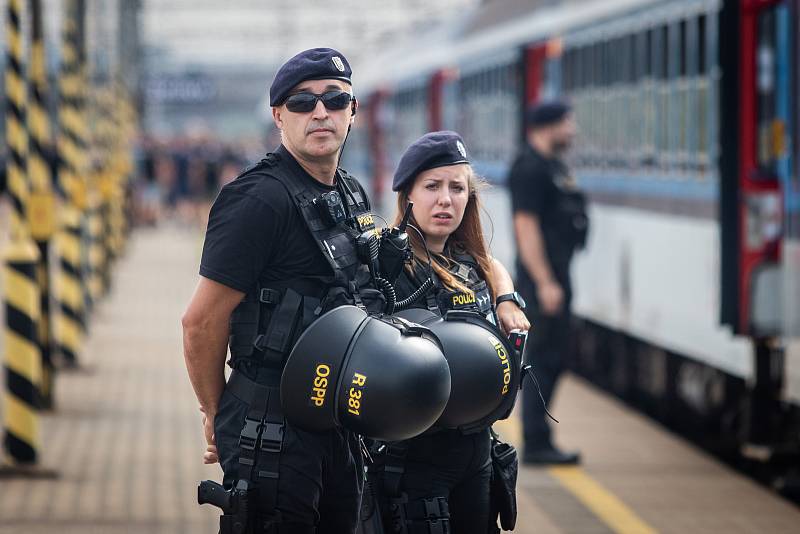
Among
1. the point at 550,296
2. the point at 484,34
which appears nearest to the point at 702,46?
the point at 550,296

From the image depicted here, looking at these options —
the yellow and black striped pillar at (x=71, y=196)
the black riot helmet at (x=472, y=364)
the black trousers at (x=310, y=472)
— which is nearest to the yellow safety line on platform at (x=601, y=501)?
the black riot helmet at (x=472, y=364)

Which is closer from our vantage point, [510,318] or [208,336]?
[208,336]

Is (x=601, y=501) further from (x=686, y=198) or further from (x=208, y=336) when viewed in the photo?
(x=208, y=336)

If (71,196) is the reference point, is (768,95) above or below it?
above

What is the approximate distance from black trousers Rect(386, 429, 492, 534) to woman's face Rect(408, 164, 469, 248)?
Result: 600 millimetres

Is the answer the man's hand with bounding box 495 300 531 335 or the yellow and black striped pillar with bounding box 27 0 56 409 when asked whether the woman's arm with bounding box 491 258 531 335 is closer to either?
the man's hand with bounding box 495 300 531 335

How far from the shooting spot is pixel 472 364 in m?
4.95

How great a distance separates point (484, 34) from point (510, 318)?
47.8 feet

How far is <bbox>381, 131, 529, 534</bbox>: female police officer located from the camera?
527 centimetres

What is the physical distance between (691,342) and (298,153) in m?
6.13

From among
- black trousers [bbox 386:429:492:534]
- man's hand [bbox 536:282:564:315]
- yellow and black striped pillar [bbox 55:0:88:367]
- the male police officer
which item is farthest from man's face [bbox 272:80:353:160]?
yellow and black striped pillar [bbox 55:0:88:367]

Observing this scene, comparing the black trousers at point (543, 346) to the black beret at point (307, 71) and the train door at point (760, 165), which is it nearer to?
the train door at point (760, 165)

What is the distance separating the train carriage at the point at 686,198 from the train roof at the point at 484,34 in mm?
47

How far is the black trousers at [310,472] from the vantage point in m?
4.72
